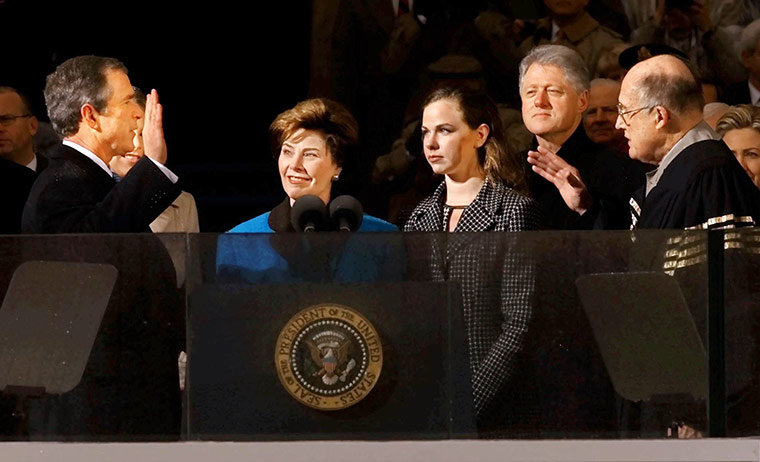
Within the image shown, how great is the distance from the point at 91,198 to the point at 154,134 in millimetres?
263

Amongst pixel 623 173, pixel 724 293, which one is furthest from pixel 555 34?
pixel 724 293

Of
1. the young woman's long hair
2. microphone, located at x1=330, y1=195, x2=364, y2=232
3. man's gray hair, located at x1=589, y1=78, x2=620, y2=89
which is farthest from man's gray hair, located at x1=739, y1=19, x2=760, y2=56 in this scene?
microphone, located at x1=330, y1=195, x2=364, y2=232

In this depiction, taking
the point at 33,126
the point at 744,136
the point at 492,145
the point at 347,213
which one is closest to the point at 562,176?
the point at 492,145

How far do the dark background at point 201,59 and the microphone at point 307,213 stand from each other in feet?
8.49

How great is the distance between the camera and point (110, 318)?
4246 millimetres

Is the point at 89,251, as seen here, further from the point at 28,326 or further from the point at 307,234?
the point at 307,234

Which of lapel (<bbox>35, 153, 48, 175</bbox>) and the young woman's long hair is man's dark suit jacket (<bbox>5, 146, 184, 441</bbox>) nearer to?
the young woman's long hair

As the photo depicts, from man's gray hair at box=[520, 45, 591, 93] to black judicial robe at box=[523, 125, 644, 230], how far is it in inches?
5.8

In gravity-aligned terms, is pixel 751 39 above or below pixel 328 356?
above

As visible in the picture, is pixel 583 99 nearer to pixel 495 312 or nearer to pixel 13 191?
→ pixel 495 312

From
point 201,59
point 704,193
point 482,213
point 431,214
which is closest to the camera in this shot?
point 704,193

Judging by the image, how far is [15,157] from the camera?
6.01 metres

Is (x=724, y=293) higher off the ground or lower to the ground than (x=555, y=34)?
lower

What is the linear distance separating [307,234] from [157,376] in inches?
20.8
